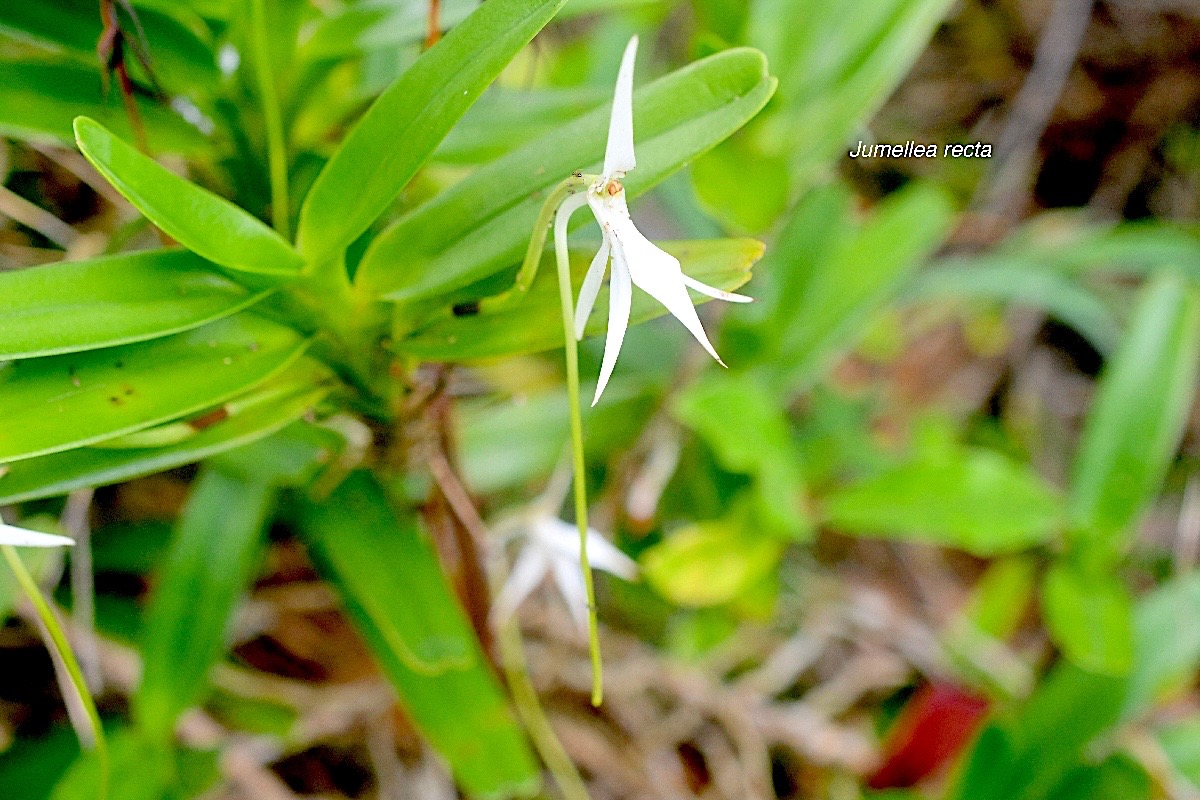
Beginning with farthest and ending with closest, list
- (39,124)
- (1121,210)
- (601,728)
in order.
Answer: (1121,210) < (601,728) < (39,124)

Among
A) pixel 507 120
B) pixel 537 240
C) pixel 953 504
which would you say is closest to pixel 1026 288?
pixel 953 504

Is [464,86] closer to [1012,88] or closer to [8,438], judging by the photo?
[8,438]

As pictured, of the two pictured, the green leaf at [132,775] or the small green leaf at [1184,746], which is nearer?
the green leaf at [132,775]

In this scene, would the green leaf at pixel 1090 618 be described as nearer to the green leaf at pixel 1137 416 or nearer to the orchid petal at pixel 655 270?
the green leaf at pixel 1137 416

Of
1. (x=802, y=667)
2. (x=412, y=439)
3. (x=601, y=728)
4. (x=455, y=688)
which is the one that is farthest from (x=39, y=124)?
(x=802, y=667)

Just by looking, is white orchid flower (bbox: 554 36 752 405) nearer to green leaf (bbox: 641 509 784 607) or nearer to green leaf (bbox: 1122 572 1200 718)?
green leaf (bbox: 641 509 784 607)

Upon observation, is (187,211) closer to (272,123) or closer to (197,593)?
(272,123)

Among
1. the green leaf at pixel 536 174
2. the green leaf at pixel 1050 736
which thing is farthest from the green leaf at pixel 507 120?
the green leaf at pixel 1050 736
